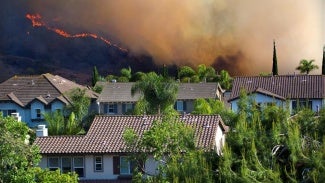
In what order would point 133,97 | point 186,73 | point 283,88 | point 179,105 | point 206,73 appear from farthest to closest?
point 186,73 < point 206,73 < point 179,105 < point 133,97 < point 283,88

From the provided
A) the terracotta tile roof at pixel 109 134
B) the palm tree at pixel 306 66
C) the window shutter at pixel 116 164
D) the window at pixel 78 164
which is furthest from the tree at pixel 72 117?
the palm tree at pixel 306 66

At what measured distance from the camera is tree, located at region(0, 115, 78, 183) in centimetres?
2242

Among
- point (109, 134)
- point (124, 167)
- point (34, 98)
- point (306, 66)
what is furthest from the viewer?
point (306, 66)

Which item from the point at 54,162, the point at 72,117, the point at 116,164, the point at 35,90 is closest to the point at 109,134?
the point at 116,164

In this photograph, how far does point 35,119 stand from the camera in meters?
64.6

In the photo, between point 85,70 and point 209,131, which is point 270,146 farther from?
point 85,70

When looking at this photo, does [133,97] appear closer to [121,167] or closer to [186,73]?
[186,73]

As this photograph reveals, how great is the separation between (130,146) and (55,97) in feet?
126

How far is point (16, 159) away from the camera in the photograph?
74.3 feet

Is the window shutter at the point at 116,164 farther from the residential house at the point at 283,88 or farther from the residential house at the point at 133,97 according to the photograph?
the residential house at the point at 133,97

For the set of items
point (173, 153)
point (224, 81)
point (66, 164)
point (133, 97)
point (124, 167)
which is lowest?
point (124, 167)

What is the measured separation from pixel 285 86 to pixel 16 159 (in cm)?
4208

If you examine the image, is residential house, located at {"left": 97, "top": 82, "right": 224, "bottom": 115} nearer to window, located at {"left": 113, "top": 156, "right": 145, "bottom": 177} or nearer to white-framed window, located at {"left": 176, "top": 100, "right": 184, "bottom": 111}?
white-framed window, located at {"left": 176, "top": 100, "right": 184, "bottom": 111}

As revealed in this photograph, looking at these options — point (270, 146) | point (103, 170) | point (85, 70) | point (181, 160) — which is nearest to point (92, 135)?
point (103, 170)
